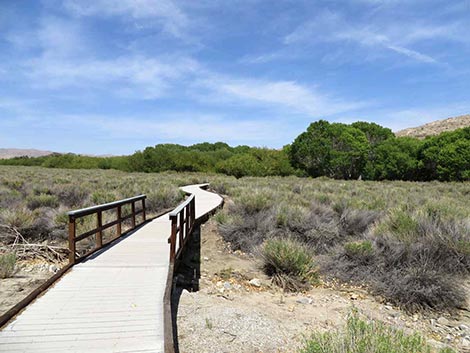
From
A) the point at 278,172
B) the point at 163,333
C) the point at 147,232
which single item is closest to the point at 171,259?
the point at 163,333

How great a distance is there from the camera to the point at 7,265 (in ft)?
20.1

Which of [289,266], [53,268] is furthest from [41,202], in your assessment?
[289,266]

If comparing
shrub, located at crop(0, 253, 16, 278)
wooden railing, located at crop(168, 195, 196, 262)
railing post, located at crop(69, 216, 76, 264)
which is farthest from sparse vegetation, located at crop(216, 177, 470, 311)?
shrub, located at crop(0, 253, 16, 278)

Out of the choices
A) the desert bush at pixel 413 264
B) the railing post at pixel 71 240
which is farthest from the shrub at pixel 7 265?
the desert bush at pixel 413 264

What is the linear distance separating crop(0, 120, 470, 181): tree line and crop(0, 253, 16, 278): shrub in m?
32.0

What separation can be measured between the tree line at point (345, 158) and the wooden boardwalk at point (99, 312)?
3254 centimetres

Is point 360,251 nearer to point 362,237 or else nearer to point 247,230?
point 362,237

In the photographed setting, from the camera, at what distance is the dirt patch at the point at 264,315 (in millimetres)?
4227

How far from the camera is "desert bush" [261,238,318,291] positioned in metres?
6.31

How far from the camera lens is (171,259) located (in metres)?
5.62

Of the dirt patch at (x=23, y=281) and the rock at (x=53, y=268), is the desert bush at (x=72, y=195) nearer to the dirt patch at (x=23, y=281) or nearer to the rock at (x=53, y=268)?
the dirt patch at (x=23, y=281)

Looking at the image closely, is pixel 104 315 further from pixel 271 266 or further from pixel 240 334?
pixel 271 266

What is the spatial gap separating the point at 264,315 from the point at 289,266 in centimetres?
173

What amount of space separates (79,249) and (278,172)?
1315 inches
